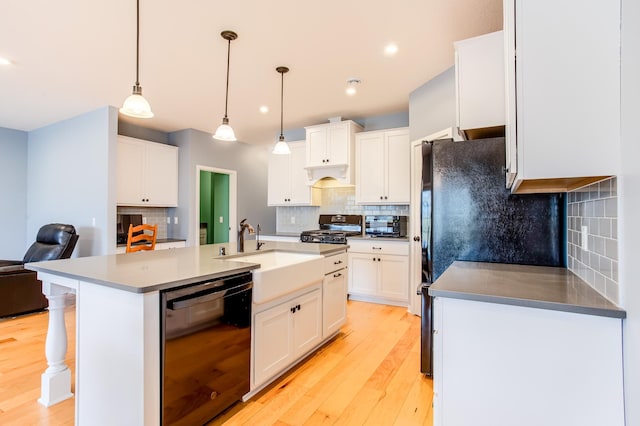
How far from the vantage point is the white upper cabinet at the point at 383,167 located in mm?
4301

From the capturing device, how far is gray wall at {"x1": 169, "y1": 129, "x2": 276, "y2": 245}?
533 cm

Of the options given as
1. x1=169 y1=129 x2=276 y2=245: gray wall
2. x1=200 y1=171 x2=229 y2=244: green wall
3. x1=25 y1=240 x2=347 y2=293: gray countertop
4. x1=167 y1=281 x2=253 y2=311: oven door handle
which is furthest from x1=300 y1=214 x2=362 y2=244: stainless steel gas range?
x1=167 y1=281 x2=253 y2=311: oven door handle

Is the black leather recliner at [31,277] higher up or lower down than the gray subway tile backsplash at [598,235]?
lower down

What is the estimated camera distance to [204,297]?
5.49 feet

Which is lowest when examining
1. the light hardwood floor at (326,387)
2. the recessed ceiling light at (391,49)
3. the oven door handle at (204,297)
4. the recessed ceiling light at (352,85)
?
the light hardwood floor at (326,387)

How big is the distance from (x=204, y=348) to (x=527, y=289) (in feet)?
5.02

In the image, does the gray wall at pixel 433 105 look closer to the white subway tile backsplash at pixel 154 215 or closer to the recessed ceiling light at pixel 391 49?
the recessed ceiling light at pixel 391 49

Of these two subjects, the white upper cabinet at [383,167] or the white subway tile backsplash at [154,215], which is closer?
the white upper cabinet at [383,167]

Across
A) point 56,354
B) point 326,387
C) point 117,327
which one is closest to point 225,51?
point 117,327

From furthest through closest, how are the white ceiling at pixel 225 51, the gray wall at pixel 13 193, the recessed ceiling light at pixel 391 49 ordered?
1. the gray wall at pixel 13 193
2. the recessed ceiling light at pixel 391 49
3. the white ceiling at pixel 225 51

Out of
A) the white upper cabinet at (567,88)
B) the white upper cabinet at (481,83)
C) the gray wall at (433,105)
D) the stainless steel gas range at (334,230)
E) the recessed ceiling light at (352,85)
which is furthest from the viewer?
the stainless steel gas range at (334,230)

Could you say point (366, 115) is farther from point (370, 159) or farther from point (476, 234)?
point (476, 234)

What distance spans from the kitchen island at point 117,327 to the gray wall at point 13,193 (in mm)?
4590

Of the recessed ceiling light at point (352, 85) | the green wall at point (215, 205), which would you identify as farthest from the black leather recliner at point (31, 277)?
the recessed ceiling light at point (352, 85)
